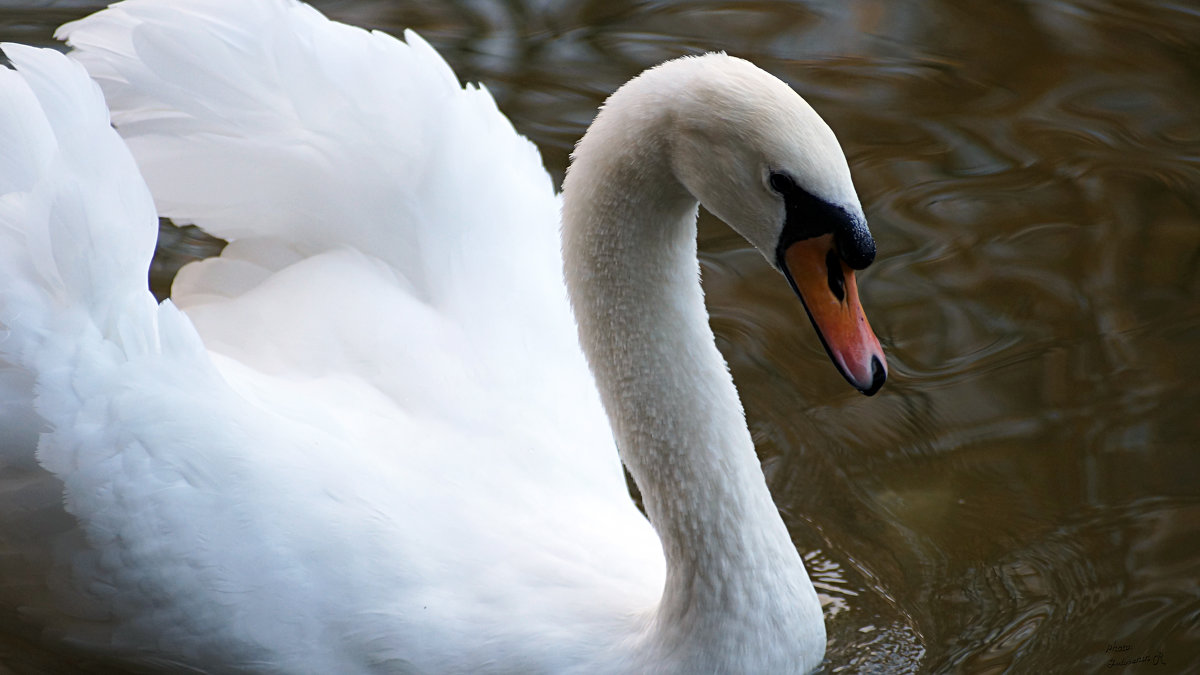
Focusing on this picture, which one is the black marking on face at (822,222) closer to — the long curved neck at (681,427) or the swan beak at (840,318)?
the swan beak at (840,318)

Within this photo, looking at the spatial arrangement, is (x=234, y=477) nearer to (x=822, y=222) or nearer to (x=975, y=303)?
(x=822, y=222)

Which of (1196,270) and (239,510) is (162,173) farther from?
(1196,270)

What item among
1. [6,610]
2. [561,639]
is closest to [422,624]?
[561,639]

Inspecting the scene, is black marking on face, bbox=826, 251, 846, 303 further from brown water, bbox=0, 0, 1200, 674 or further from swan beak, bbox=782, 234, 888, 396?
brown water, bbox=0, 0, 1200, 674

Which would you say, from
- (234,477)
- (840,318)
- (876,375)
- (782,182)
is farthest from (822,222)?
(234,477)

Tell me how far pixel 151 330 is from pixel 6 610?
962mm

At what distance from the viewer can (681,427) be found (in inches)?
152

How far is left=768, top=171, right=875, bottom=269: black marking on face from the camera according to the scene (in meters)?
3.29

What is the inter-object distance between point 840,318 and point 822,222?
0.94ft

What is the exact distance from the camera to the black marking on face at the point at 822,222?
329 cm

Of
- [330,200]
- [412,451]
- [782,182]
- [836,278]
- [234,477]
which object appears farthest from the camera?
[330,200]

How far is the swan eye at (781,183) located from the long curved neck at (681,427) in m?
0.29

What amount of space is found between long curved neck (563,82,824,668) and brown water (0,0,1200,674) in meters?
0.49

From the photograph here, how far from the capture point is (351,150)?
4.70 meters
